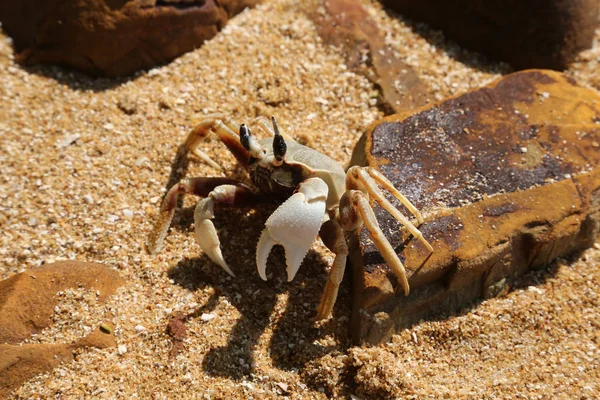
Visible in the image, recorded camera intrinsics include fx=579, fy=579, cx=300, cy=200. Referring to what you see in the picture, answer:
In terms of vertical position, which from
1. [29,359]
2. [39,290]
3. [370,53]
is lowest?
[29,359]

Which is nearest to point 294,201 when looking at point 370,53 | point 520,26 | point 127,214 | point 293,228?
point 293,228

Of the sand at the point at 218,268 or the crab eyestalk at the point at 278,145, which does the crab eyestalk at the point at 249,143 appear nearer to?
the crab eyestalk at the point at 278,145


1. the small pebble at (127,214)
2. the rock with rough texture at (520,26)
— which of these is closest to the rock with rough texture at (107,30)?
the small pebble at (127,214)

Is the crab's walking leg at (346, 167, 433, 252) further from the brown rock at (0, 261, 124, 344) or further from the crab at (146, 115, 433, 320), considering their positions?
the brown rock at (0, 261, 124, 344)

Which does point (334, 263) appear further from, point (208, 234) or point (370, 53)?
point (370, 53)

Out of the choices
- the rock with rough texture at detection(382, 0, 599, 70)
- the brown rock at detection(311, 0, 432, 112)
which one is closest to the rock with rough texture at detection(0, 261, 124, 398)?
the brown rock at detection(311, 0, 432, 112)

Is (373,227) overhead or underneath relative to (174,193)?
overhead

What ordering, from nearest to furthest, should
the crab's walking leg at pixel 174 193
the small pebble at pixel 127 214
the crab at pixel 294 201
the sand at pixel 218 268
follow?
the crab at pixel 294 201 → the sand at pixel 218 268 → the crab's walking leg at pixel 174 193 → the small pebble at pixel 127 214
